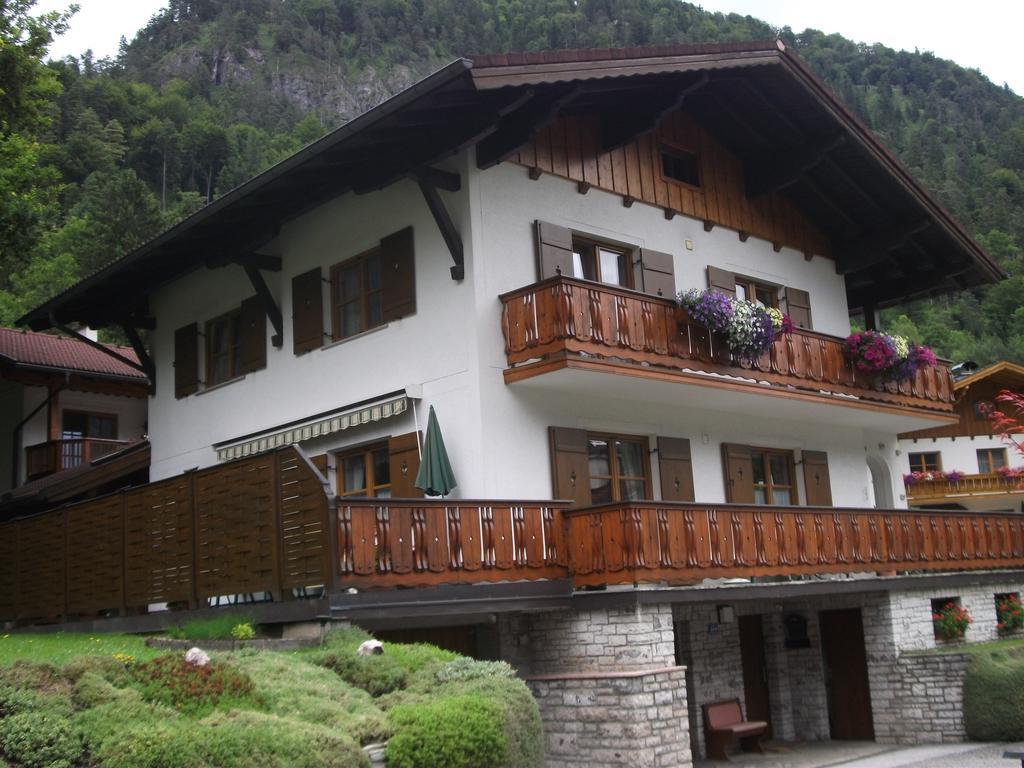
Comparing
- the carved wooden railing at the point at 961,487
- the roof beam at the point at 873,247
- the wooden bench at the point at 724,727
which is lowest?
the wooden bench at the point at 724,727

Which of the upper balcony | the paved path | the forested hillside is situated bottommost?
the paved path

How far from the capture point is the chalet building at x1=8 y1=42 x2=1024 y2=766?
1326 centimetres

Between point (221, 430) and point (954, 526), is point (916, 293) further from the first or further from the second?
point (221, 430)

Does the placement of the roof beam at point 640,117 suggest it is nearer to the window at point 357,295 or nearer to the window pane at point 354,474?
the window at point 357,295

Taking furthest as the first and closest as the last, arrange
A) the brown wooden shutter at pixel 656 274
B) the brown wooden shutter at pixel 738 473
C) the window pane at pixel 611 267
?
the brown wooden shutter at pixel 738 473
the brown wooden shutter at pixel 656 274
the window pane at pixel 611 267

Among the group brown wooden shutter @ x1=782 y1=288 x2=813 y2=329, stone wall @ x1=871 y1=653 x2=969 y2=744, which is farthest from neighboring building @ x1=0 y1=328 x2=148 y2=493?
stone wall @ x1=871 y1=653 x2=969 y2=744

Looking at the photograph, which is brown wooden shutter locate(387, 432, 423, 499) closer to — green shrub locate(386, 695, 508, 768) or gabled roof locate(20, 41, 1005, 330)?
gabled roof locate(20, 41, 1005, 330)

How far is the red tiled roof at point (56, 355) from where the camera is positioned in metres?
27.2

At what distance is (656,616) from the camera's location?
13.7 meters

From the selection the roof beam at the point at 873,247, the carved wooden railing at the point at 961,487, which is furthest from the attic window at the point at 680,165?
the carved wooden railing at the point at 961,487

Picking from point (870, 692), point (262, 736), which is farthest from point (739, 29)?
point (262, 736)

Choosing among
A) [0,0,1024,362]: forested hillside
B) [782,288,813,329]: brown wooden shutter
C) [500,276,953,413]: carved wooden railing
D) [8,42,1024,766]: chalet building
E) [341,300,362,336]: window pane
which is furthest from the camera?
[0,0,1024,362]: forested hillside

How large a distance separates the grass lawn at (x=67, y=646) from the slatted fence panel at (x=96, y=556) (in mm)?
570

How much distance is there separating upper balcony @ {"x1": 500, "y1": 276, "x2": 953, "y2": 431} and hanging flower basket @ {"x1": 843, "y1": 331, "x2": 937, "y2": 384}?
25cm
